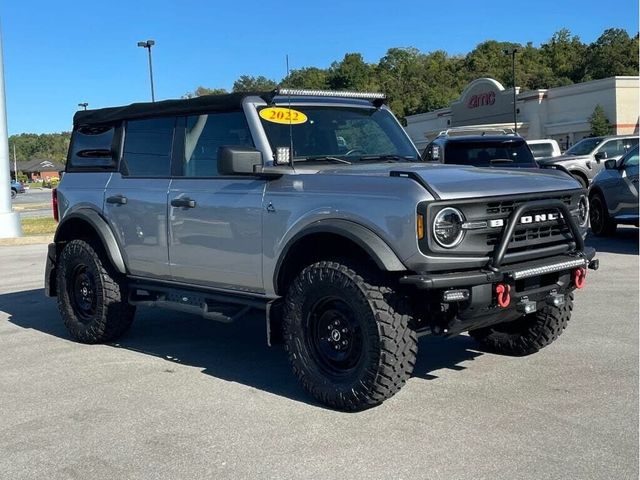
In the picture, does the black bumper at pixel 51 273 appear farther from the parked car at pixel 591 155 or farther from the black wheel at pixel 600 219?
the parked car at pixel 591 155

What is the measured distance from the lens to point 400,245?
172 inches

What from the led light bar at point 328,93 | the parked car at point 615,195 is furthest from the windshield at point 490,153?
the led light bar at point 328,93

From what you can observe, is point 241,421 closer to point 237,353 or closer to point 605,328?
point 237,353

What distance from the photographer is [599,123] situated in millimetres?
40500

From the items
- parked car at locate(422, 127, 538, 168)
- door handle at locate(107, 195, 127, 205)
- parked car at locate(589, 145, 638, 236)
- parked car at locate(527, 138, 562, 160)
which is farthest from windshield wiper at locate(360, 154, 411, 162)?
parked car at locate(527, 138, 562, 160)

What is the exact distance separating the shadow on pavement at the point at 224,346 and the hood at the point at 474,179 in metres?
1.54

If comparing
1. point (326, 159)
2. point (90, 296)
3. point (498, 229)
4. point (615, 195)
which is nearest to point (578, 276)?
point (498, 229)

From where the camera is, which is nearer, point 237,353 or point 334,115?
point 334,115

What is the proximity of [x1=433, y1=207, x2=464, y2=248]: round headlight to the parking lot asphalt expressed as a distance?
108 centimetres

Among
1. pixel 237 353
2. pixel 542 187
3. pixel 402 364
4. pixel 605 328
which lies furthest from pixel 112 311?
pixel 605 328

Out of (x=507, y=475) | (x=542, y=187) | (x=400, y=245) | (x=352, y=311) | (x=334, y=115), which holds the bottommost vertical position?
(x=507, y=475)

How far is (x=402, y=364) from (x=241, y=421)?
105cm

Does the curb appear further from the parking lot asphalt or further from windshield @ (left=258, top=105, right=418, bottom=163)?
windshield @ (left=258, top=105, right=418, bottom=163)

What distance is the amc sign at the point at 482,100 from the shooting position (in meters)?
52.6
